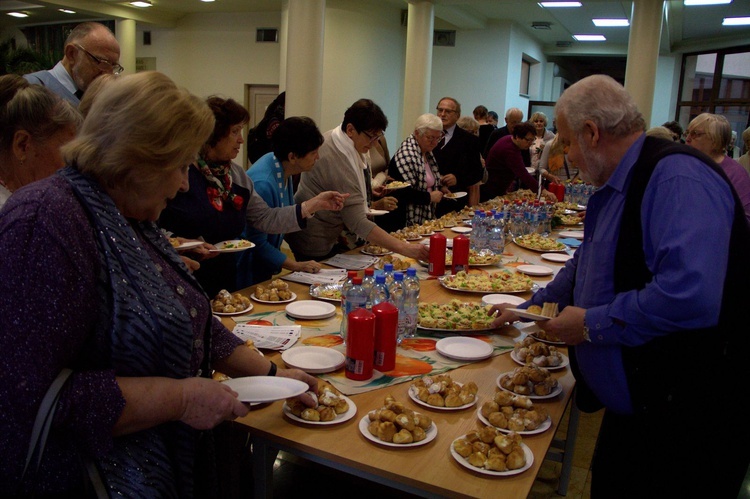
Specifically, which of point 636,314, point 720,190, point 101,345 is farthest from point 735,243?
point 101,345

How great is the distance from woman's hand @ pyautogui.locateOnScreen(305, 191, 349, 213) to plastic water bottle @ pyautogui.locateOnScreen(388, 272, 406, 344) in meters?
1.05

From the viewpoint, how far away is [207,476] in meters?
1.46

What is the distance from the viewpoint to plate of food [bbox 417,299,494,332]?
2.19 m

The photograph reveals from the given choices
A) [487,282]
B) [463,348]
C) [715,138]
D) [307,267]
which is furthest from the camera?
[715,138]

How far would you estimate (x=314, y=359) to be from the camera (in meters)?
1.85

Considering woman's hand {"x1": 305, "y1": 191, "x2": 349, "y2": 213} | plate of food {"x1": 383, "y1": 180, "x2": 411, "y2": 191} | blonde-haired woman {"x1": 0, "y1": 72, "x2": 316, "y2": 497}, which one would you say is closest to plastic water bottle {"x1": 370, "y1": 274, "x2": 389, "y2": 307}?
blonde-haired woman {"x1": 0, "y1": 72, "x2": 316, "y2": 497}

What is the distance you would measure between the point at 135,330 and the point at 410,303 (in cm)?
114

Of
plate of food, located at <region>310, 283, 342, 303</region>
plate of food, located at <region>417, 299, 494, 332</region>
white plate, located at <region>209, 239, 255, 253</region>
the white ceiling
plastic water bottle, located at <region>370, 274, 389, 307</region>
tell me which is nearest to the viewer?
plastic water bottle, located at <region>370, 274, 389, 307</region>

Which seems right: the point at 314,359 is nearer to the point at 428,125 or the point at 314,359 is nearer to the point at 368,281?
the point at 368,281

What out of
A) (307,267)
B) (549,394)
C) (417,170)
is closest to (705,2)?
(417,170)

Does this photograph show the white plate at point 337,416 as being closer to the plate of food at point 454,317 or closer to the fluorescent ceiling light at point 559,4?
the plate of food at point 454,317

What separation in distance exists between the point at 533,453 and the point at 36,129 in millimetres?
1556

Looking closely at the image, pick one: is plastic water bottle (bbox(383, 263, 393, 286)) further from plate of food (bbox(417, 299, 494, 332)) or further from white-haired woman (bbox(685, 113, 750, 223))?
white-haired woman (bbox(685, 113, 750, 223))

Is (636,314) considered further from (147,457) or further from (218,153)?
(218,153)
